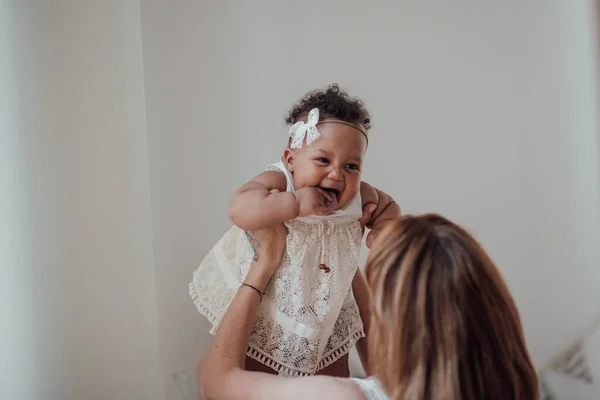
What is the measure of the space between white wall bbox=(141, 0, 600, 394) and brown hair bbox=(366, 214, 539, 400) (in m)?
0.45

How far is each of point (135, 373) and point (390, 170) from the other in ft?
1.90

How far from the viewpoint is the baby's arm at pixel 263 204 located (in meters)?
0.74

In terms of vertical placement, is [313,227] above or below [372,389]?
above

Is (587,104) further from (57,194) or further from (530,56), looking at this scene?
(57,194)

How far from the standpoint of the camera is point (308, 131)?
767mm

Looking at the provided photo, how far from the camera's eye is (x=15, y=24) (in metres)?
0.87

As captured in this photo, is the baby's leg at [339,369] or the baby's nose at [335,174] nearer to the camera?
the baby's nose at [335,174]

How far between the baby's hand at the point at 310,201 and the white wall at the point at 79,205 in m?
0.41

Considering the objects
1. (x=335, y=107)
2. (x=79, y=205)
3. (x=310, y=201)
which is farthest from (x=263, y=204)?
(x=79, y=205)

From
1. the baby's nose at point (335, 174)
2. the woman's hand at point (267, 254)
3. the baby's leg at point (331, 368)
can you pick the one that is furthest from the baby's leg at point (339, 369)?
the baby's nose at point (335, 174)

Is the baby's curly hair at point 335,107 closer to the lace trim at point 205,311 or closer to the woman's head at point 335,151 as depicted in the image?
the woman's head at point 335,151

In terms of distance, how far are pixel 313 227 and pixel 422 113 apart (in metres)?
0.40

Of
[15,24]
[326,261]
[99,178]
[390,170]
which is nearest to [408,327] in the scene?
[326,261]

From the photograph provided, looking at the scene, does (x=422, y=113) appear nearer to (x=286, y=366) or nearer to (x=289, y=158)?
(x=289, y=158)
